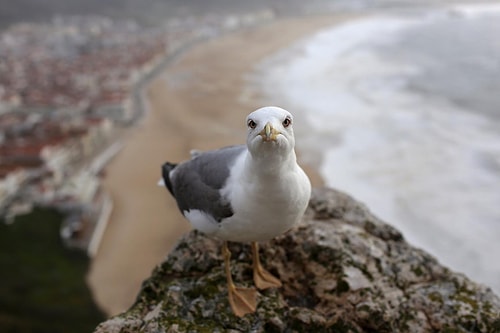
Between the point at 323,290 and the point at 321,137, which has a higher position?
the point at 321,137

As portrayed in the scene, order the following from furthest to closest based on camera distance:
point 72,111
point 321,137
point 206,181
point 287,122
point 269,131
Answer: point 72,111 → point 321,137 → point 206,181 → point 287,122 → point 269,131

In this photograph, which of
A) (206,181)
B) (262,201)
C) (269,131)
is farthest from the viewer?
(206,181)

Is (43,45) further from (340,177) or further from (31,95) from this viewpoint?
(340,177)

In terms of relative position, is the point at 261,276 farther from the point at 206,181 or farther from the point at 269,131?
the point at 269,131

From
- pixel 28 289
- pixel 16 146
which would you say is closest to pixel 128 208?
pixel 28 289

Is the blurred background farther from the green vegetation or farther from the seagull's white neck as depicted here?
the seagull's white neck

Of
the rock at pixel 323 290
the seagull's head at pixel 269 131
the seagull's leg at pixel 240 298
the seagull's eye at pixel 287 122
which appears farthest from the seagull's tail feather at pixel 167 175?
the seagull's eye at pixel 287 122

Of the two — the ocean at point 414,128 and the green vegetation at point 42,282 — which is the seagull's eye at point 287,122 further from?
the green vegetation at point 42,282

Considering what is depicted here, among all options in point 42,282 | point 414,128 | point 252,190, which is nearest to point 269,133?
point 252,190
